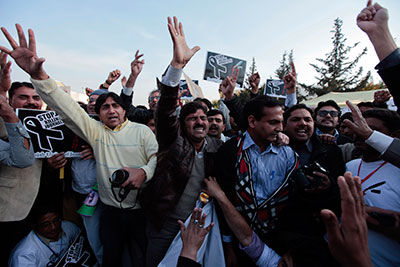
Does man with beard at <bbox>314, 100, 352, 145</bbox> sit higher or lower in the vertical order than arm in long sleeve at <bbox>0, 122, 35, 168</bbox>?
higher

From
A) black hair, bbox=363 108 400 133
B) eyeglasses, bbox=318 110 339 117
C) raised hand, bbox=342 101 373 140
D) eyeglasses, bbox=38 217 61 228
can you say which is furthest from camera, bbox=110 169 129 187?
eyeglasses, bbox=318 110 339 117

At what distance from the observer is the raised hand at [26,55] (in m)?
1.84

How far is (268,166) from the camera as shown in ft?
6.46

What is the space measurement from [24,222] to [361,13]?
393cm

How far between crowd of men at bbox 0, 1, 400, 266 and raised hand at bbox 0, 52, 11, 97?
1 centimetres

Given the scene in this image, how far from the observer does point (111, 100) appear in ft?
7.80

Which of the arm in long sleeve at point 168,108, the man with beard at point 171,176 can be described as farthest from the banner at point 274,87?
the arm in long sleeve at point 168,108

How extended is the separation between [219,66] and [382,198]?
4.92 meters

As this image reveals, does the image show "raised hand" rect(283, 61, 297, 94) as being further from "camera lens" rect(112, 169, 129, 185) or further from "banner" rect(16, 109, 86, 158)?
"banner" rect(16, 109, 86, 158)

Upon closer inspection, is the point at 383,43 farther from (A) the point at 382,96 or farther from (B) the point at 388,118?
(A) the point at 382,96

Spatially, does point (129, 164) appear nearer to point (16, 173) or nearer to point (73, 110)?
point (73, 110)

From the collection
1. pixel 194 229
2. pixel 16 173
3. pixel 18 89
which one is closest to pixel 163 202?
pixel 194 229

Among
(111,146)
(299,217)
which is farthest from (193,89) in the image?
(299,217)

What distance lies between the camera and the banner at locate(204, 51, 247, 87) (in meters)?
5.70
